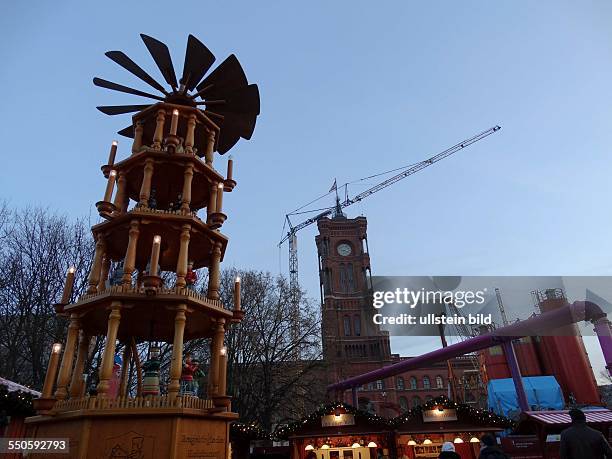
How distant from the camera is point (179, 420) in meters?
9.31

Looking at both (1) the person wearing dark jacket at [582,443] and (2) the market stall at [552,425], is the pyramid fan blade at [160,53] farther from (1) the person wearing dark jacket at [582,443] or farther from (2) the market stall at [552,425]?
(2) the market stall at [552,425]

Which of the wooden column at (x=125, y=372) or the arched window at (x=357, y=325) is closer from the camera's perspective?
the wooden column at (x=125, y=372)

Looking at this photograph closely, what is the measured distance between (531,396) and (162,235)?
39.0 m

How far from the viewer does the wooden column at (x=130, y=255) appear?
435 inches

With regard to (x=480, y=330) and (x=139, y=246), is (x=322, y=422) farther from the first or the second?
(x=480, y=330)

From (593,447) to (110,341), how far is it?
33.8 ft

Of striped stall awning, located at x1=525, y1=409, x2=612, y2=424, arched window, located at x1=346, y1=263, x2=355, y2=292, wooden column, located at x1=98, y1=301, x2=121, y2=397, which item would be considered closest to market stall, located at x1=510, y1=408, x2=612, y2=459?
striped stall awning, located at x1=525, y1=409, x2=612, y2=424

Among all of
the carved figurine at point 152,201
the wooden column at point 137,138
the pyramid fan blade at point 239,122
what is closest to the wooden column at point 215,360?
the carved figurine at point 152,201

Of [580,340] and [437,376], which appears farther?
[437,376]

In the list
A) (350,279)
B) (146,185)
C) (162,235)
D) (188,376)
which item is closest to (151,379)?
(188,376)

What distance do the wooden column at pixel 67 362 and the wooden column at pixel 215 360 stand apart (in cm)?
375

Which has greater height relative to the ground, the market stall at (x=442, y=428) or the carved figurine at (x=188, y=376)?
the carved figurine at (x=188, y=376)

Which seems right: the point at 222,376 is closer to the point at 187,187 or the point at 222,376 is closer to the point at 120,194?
the point at 187,187

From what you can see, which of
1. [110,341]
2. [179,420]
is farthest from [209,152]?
[179,420]
